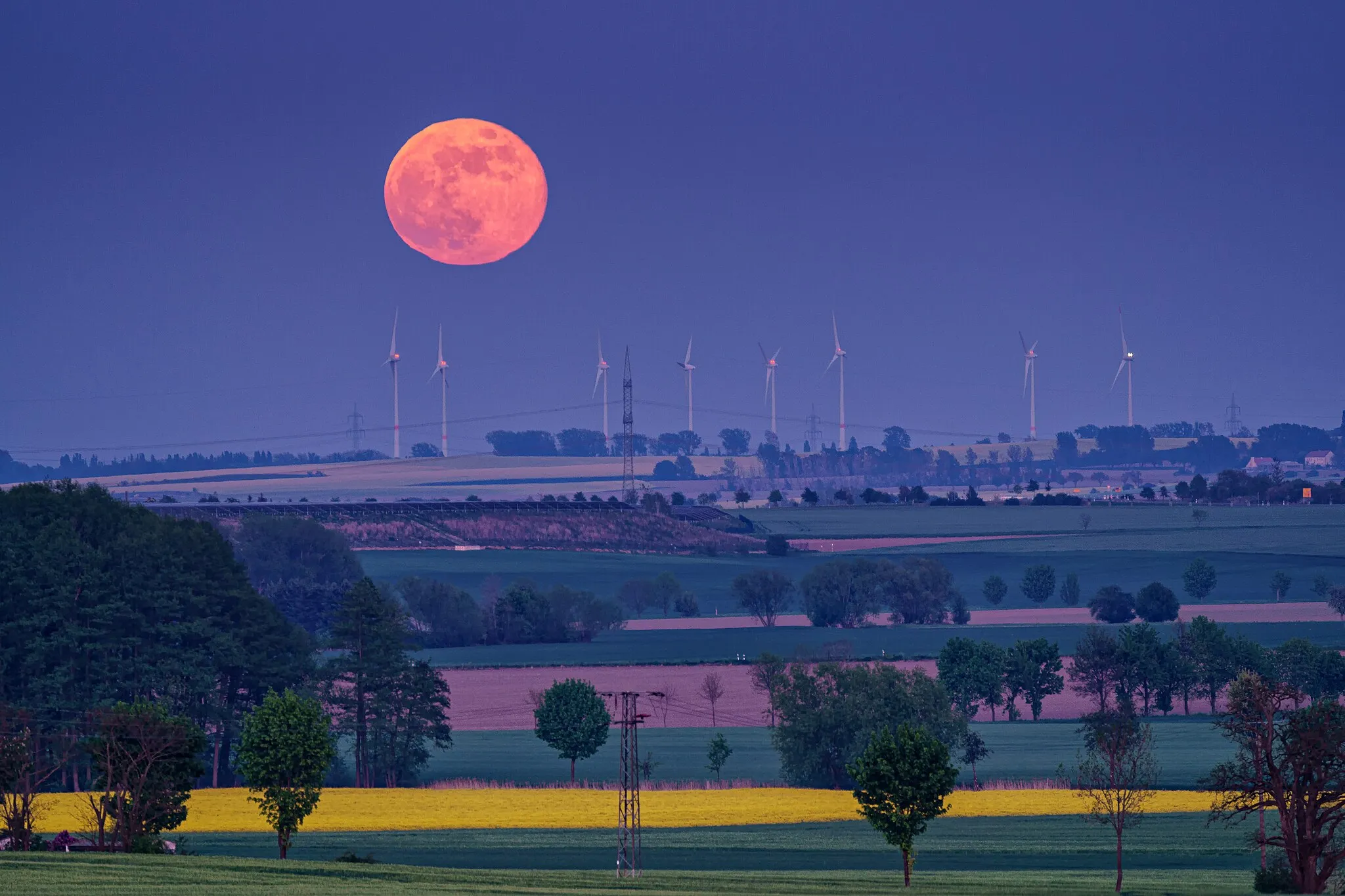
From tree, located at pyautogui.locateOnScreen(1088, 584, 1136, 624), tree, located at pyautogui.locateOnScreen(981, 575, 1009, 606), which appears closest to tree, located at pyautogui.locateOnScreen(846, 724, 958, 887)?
tree, located at pyautogui.locateOnScreen(1088, 584, 1136, 624)

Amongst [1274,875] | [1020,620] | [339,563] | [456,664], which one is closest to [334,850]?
[1274,875]

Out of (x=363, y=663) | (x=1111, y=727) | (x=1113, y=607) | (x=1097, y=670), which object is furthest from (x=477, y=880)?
(x=1113, y=607)

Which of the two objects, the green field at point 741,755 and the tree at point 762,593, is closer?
the green field at point 741,755

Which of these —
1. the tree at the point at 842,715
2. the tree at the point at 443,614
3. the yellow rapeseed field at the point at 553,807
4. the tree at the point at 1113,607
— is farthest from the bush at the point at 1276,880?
A: the tree at the point at 1113,607

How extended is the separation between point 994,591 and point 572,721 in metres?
99.5

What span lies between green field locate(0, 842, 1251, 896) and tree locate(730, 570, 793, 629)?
10599 cm

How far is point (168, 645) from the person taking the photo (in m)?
85.8

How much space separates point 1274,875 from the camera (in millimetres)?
42781

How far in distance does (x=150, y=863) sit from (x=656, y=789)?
30.7 metres

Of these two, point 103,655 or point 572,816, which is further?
point 103,655

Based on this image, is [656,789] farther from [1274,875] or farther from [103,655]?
[1274,875]

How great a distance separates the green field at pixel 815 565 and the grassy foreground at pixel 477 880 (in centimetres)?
11746

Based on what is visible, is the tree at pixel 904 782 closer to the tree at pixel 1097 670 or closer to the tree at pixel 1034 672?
the tree at pixel 1034 672

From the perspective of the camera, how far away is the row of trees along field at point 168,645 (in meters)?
80.4
